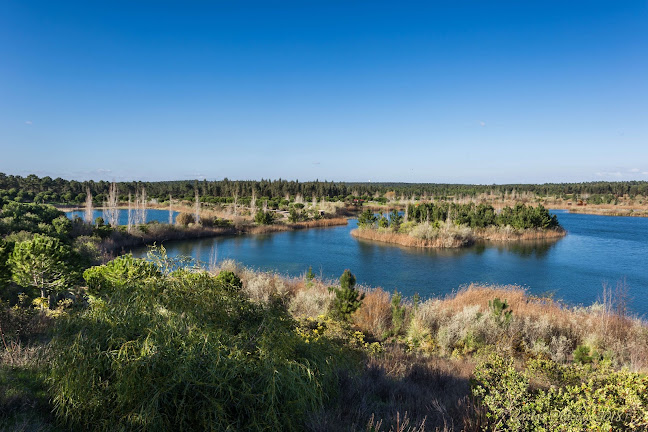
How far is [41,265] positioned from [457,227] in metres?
31.2

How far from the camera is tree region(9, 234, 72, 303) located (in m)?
8.09

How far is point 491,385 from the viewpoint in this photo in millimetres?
4289

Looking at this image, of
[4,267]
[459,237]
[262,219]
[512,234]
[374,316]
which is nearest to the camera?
[4,267]

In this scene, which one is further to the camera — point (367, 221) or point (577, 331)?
point (367, 221)

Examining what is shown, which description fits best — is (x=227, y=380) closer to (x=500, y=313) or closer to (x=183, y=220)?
(x=500, y=313)

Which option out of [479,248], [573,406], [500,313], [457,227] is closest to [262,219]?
[457,227]

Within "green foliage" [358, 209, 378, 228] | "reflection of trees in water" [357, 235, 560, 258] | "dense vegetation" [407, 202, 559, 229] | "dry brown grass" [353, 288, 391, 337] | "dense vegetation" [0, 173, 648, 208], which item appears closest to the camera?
"dry brown grass" [353, 288, 391, 337]

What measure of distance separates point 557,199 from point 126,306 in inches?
4156

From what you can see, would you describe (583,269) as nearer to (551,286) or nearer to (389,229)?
(551,286)

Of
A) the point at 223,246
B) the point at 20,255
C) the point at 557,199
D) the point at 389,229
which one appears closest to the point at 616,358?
the point at 20,255

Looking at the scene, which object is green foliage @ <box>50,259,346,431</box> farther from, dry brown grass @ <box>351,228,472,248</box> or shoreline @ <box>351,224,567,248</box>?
shoreline @ <box>351,224,567,248</box>

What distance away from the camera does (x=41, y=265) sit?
8211 mm

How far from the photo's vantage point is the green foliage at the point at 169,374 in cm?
322

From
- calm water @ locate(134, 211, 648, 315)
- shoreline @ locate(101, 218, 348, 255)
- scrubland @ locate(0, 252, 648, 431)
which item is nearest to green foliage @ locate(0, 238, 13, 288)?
scrubland @ locate(0, 252, 648, 431)
